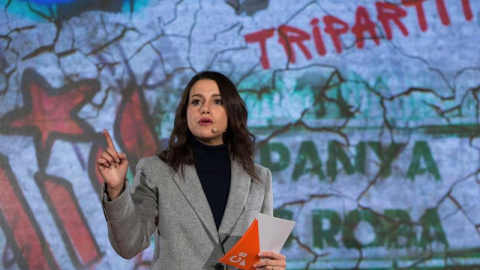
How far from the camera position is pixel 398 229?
290 centimetres

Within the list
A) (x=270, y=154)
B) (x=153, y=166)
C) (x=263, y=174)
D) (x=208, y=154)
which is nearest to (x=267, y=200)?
(x=263, y=174)

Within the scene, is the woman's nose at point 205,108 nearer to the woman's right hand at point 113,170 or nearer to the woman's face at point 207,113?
the woman's face at point 207,113

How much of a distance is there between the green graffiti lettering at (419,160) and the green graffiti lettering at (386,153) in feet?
0.27

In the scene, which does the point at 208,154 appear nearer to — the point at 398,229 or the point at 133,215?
the point at 133,215

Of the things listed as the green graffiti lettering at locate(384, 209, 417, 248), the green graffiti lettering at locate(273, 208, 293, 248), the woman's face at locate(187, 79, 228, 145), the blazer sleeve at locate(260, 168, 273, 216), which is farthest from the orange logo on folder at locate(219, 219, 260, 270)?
the green graffiti lettering at locate(384, 209, 417, 248)

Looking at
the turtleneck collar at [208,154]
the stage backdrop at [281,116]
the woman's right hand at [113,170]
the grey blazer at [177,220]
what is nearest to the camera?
the woman's right hand at [113,170]

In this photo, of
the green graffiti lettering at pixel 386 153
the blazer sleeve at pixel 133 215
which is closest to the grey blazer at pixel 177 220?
the blazer sleeve at pixel 133 215

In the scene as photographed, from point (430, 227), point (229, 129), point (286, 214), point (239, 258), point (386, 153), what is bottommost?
point (430, 227)

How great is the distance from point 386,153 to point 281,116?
1.78 ft

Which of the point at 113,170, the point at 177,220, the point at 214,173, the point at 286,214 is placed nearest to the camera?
the point at 113,170

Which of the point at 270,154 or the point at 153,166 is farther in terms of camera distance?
the point at 270,154

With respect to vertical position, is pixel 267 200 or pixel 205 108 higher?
pixel 205 108

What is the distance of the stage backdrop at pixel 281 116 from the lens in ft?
9.37

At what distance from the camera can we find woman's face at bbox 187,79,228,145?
1524mm
